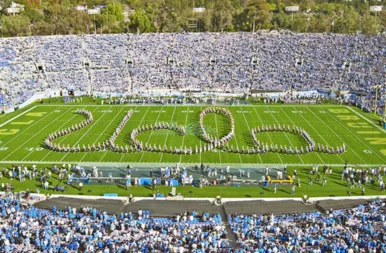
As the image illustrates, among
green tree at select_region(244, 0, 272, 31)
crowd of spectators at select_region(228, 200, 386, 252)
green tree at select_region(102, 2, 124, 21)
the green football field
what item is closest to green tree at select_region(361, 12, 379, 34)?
green tree at select_region(244, 0, 272, 31)

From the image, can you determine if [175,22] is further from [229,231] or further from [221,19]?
[229,231]

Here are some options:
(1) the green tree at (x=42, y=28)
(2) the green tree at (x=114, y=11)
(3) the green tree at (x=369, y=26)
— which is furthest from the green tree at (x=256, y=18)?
(1) the green tree at (x=42, y=28)

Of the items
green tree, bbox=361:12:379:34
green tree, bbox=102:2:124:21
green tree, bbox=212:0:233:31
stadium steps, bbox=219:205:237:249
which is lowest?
stadium steps, bbox=219:205:237:249

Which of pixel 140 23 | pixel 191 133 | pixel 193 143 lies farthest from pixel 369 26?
pixel 193 143

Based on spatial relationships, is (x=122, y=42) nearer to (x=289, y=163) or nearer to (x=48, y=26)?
(x=48, y=26)

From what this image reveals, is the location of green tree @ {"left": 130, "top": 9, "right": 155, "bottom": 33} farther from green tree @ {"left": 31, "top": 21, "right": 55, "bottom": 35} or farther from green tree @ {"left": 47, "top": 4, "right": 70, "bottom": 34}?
green tree @ {"left": 31, "top": 21, "right": 55, "bottom": 35}

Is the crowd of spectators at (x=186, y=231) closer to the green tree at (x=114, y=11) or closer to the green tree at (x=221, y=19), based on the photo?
the green tree at (x=221, y=19)

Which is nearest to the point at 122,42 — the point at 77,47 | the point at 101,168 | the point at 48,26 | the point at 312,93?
the point at 77,47
